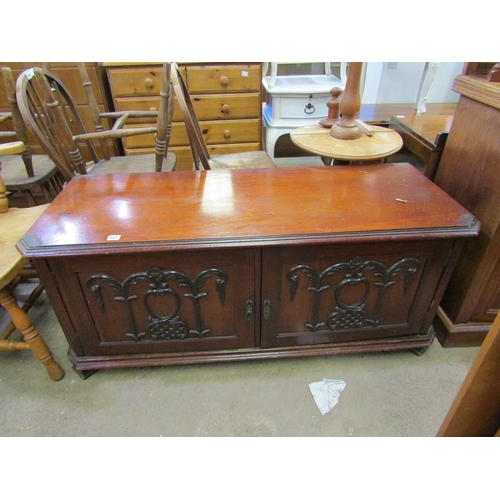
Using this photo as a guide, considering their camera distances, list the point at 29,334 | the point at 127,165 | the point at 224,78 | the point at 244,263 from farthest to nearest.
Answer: the point at 224,78, the point at 127,165, the point at 29,334, the point at 244,263

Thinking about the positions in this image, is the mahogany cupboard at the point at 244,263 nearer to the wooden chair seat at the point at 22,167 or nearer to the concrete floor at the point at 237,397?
the concrete floor at the point at 237,397

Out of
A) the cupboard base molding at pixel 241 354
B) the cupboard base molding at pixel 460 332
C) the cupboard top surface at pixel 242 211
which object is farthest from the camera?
the cupboard base molding at pixel 460 332

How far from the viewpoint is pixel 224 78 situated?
2.34m

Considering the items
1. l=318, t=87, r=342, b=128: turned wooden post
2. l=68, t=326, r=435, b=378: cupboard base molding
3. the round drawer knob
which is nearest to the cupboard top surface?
l=318, t=87, r=342, b=128: turned wooden post

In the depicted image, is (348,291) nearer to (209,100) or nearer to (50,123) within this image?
(50,123)

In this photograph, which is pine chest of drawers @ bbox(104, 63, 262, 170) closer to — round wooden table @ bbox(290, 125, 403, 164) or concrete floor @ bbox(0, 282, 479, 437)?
round wooden table @ bbox(290, 125, 403, 164)

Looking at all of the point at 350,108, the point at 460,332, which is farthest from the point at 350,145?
the point at 460,332

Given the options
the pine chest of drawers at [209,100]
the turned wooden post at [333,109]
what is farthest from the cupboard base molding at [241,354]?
the pine chest of drawers at [209,100]

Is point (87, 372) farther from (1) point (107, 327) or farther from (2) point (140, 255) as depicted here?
(2) point (140, 255)

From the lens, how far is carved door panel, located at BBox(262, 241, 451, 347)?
3.63 ft

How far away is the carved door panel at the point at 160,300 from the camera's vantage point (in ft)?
3.51

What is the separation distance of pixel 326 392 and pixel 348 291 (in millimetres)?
392

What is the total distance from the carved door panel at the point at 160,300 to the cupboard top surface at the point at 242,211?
61mm

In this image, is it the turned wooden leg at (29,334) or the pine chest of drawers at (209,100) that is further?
the pine chest of drawers at (209,100)
